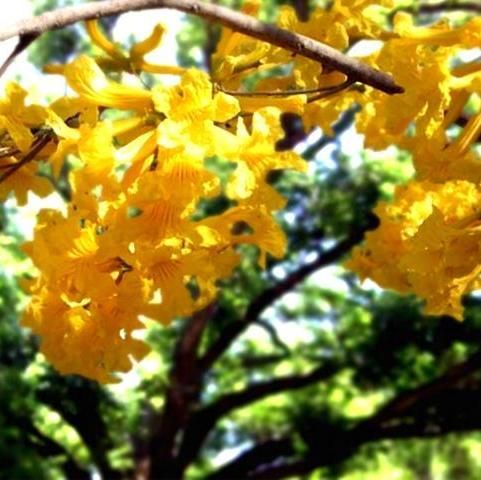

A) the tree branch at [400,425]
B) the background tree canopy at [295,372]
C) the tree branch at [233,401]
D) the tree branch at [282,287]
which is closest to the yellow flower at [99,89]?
the background tree canopy at [295,372]

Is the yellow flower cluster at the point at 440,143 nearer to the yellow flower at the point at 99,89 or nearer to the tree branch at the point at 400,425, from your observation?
the yellow flower at the point at 99,89

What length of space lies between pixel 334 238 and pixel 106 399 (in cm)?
258

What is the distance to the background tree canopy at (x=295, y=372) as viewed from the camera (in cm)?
831

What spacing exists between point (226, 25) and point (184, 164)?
0.19 metres

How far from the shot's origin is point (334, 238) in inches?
378

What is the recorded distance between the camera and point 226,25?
51.6 inches

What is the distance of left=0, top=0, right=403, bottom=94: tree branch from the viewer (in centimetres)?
117

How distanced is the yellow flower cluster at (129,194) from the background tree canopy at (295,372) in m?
5.81

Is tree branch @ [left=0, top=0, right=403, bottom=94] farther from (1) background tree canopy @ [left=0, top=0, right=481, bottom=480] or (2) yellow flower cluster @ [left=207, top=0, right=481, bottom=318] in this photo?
(1) background tree canopy @ [left=0, top=0, right=481, bottom=480]

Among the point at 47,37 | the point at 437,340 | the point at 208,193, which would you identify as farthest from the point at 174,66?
the point at 47,37

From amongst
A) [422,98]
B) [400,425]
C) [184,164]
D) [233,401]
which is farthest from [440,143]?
[233,401]

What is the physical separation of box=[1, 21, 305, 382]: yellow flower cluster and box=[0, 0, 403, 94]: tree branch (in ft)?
0.43

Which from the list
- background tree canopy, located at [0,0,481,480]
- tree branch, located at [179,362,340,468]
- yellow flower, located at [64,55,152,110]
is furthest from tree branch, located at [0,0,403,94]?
tree branch, located at [179,362,340,468]

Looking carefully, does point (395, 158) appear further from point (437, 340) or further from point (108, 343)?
point (108, 343)
